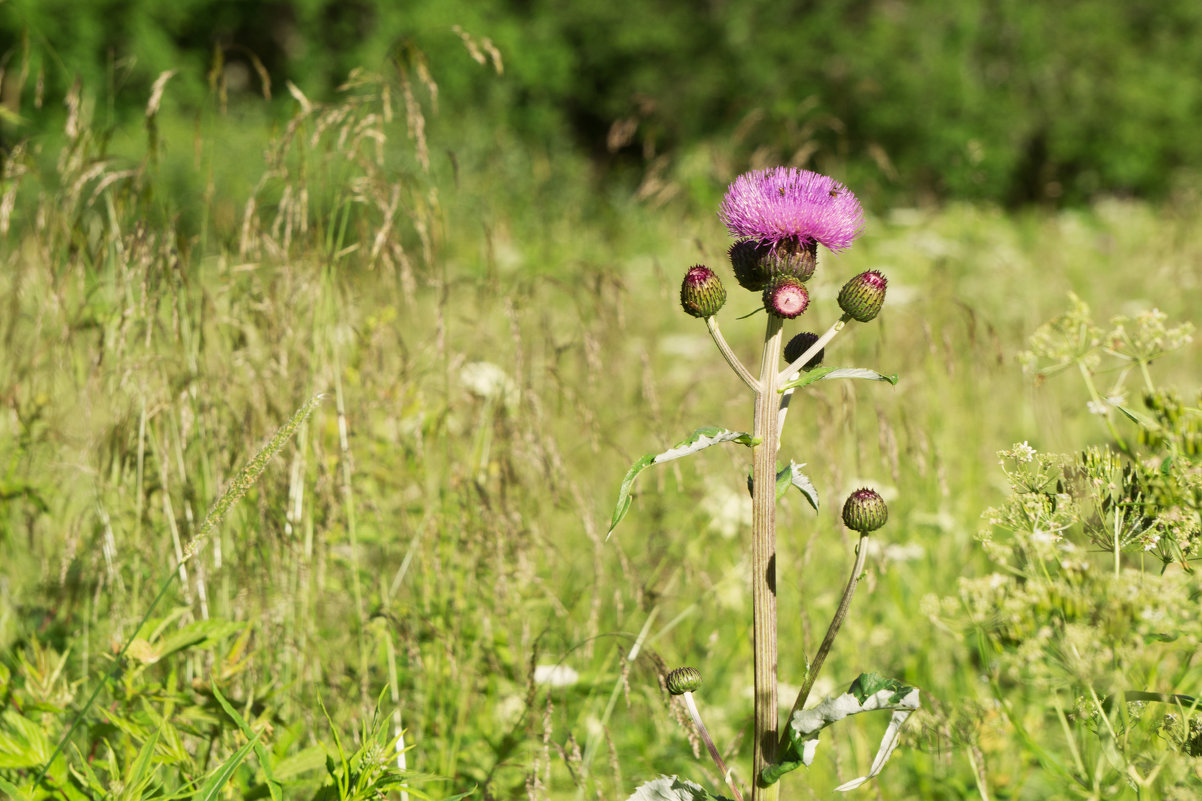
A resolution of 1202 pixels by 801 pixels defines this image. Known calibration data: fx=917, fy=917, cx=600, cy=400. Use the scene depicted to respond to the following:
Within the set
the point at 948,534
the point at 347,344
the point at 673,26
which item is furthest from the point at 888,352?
the point at 673,26

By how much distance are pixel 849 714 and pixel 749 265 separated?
1.89 feet

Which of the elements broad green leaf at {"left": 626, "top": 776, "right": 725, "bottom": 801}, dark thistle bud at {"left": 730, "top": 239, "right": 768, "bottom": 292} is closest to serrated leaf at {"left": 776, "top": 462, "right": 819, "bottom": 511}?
dark thistle bud at {"left": 730, "top": 239, "right": 768, "bottom": 292}

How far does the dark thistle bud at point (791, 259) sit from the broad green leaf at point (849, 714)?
0.51m

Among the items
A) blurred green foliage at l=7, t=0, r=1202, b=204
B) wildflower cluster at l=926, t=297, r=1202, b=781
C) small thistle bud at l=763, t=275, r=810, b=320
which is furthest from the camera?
blurred green foliage at l=7, t=0, r=1202, b=204

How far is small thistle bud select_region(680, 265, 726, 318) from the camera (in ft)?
3.91

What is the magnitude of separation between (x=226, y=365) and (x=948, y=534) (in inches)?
80.4

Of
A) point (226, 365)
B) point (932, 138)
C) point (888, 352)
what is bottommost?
point (226, 365)

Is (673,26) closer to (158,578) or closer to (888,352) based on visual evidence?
(888,352)

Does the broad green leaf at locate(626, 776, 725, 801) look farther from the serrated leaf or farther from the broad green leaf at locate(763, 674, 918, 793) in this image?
the serrated leaf

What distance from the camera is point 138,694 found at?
1421 millimetres

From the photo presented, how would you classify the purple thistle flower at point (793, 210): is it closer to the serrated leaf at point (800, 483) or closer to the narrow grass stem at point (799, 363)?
the narrow grass stem at point (799, 363)

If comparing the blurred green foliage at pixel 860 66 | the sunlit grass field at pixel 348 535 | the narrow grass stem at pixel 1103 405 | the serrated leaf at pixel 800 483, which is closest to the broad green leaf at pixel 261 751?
the sunlit grass field at pixel 348 535

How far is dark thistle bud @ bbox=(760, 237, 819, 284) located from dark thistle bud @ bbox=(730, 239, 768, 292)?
1cm

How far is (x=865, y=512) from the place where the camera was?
1118 mm
